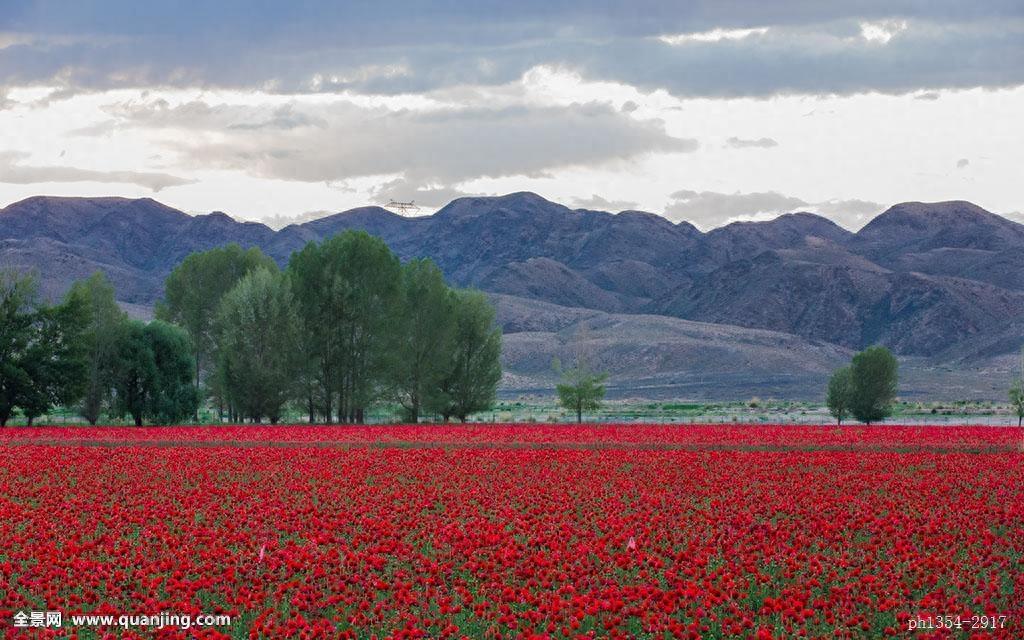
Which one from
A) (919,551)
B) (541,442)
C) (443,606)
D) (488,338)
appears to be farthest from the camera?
(488,338)

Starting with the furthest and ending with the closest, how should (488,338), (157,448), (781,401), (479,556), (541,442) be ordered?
(781,401)
(488,338)
(541,442)
(157,448)
(479,556)

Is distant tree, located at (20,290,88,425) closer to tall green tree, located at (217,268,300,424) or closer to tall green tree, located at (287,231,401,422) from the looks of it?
tall green tree, located at (217,268,300,424)

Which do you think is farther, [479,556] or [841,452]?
[841,452]

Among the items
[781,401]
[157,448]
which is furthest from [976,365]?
[157,448]

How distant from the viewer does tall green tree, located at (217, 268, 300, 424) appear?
63.8 meters

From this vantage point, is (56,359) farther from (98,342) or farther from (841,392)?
(841,392)

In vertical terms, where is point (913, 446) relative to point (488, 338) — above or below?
below

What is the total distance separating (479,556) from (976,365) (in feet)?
615

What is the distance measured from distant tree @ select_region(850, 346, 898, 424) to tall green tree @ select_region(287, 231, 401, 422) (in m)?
29.5

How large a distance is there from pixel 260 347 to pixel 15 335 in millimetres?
13780

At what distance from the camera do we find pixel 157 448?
36438mm

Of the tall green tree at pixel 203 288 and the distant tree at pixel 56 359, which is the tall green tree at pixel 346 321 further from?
the tall green tree at pixel 203 288

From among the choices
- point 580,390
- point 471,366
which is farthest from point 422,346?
point 580,390

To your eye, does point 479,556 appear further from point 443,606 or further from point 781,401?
point 781,401
